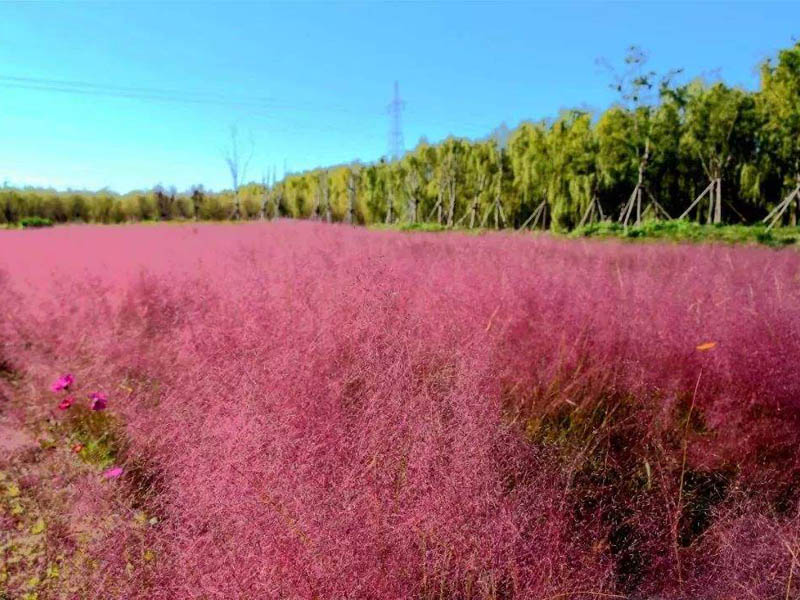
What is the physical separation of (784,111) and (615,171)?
19.4ft

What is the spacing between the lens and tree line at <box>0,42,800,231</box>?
1686cm

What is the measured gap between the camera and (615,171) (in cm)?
1981

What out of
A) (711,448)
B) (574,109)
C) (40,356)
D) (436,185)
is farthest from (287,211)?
(711,448)

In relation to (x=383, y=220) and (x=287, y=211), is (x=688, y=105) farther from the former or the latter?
(x=287, y=211)

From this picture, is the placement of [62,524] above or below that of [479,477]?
below

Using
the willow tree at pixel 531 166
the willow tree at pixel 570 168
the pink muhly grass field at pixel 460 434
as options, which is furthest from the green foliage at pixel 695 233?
the pink muhly grass field at pixel 460 434

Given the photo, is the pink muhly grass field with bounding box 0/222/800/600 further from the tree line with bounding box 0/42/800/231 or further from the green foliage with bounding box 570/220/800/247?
the tree line with bounding box 0/42/800/231

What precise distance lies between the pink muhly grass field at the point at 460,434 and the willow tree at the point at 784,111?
14492mm

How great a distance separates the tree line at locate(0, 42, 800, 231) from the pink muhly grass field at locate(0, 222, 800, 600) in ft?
52.8

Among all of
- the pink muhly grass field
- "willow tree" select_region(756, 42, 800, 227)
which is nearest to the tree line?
"willow tree" select_region(756, 42, 800, 227)

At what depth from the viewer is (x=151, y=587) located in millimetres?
1294

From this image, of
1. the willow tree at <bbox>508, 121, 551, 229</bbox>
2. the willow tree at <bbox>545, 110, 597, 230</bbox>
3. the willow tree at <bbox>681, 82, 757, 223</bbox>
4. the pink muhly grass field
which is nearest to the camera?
the pink muhly grass field

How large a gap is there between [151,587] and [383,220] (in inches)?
1317

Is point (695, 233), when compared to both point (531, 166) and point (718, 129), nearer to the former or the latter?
point (718, 129)
